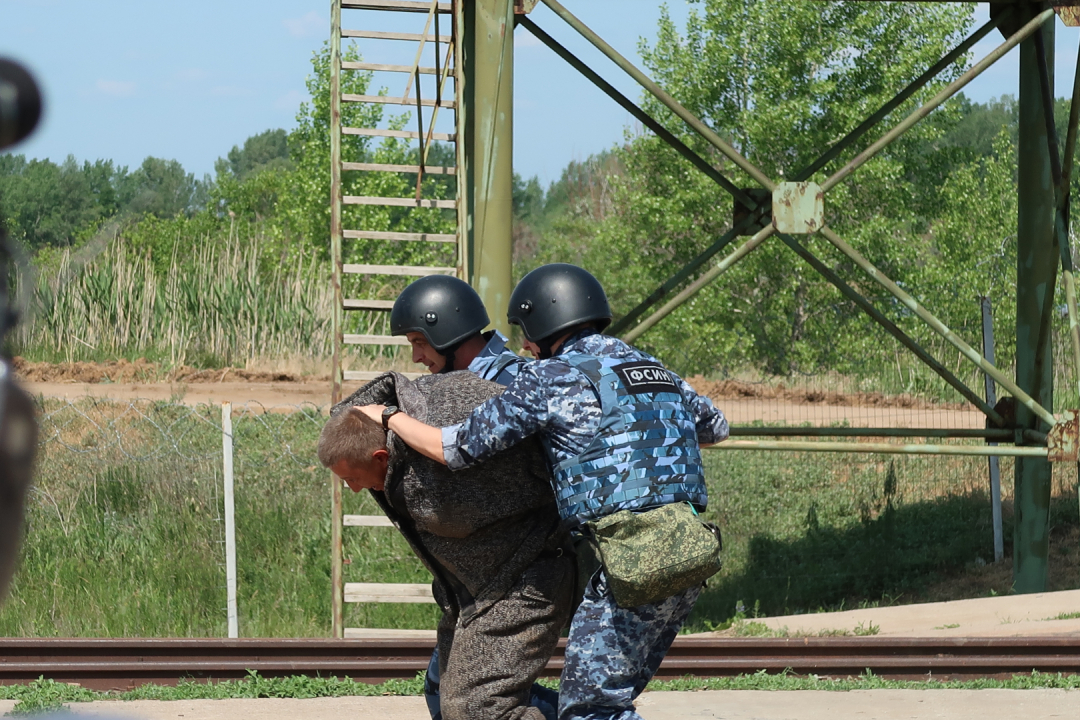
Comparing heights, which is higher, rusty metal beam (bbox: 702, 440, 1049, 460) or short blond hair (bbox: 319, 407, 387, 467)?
short blond hair (bbox: 319, 407, 387, 467)

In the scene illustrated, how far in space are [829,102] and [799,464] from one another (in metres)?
11.2

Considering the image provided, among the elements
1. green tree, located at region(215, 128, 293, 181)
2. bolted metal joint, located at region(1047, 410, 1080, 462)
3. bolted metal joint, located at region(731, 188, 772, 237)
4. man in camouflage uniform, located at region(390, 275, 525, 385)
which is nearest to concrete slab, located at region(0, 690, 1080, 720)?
bolted metal joint, located at region(1047, 410, 1080, 462)

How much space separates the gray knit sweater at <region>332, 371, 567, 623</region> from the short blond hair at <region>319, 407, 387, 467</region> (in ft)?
0.18

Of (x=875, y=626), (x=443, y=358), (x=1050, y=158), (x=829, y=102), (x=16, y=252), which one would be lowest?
(x=875, y=626)

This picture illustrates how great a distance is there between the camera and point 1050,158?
967 centimetres

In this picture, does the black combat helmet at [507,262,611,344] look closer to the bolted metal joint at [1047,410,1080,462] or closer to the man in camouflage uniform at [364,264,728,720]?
the man in camouflage uniform at [364,264,728,720]

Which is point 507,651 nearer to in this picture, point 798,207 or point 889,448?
point 889,448

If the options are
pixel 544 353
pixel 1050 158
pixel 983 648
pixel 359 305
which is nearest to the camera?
pixel 544 353

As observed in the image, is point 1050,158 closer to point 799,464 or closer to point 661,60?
point 799,464

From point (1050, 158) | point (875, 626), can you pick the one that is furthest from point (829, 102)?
point (875, 626)

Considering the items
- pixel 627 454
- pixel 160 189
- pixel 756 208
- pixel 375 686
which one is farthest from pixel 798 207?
pixel 160 189

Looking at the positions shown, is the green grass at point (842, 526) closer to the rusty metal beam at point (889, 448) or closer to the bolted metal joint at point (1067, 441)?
the rusty metal beam at point (889, 448)

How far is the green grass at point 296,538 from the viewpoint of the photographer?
9.31 m

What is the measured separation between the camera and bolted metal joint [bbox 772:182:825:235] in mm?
8578
